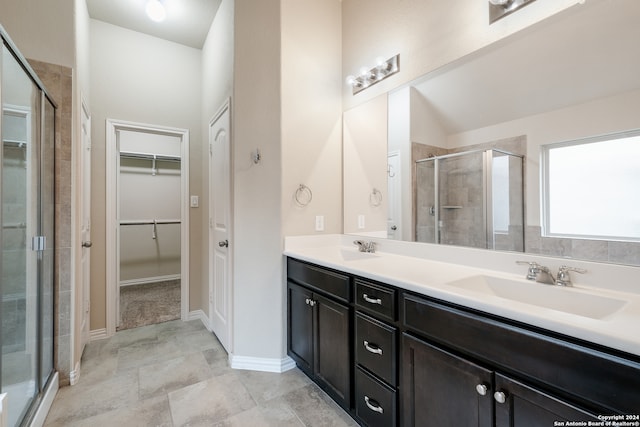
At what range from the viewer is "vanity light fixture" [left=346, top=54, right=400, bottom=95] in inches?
80.2

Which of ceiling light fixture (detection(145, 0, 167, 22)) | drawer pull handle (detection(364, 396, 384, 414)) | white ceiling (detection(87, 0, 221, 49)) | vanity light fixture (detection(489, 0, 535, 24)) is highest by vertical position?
white ceiling (detection(87, 0, 221, 49))

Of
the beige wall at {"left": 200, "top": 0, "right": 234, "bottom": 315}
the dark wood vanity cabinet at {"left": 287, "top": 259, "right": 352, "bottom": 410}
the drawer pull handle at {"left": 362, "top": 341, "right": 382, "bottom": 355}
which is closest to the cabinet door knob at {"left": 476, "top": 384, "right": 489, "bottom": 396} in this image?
the drawer pull handle at {"left": 362, "top": 341, "right": 382, "bottom": 355}

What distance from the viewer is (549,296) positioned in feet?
3.90

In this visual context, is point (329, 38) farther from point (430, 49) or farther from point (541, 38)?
point (541, 38)

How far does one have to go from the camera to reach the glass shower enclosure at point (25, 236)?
4.40 feet

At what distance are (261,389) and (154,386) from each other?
29.2 inches

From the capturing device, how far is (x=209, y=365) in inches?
88.3

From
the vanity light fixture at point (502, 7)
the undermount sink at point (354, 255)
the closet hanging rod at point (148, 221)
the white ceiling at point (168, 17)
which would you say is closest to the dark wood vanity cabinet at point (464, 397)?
the undermount sink at point (354, 255)

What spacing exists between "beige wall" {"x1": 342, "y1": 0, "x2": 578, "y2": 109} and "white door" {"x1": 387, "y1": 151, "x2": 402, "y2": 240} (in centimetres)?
53

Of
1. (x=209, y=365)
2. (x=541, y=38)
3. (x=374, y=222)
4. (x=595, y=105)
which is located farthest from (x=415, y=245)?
(x=209, y=365)

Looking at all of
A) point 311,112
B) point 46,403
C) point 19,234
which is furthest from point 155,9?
point 46,403

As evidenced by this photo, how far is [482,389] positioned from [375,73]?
80.4 inches

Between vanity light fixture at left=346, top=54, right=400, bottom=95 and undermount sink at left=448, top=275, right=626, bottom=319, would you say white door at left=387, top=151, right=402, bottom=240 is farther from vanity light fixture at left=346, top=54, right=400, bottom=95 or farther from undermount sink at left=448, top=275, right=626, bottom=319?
undermount sink at left=448, top=275, right=626, bottom=319

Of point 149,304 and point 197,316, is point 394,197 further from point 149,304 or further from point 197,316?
point 149,304
